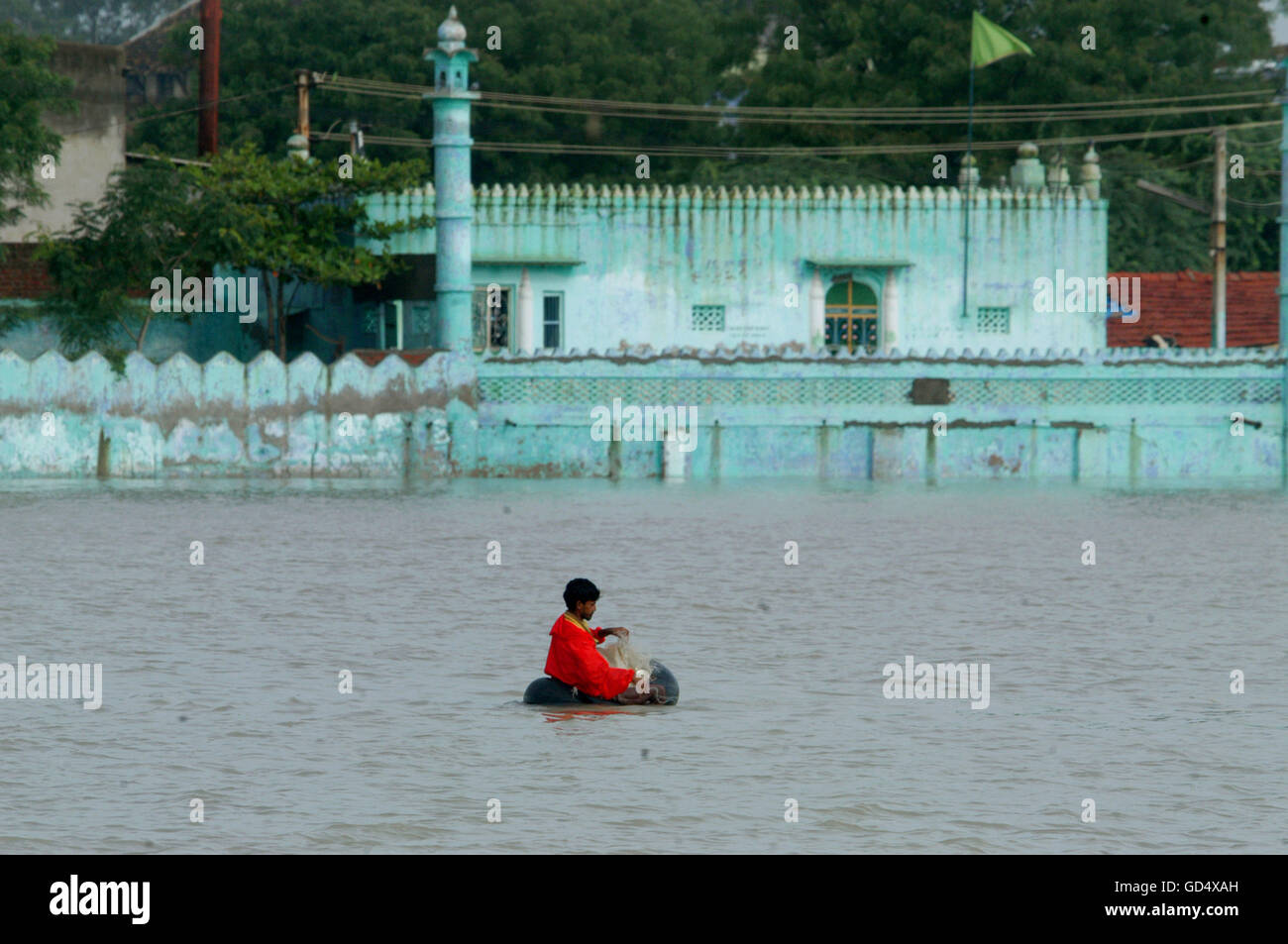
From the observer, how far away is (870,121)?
1934 inches

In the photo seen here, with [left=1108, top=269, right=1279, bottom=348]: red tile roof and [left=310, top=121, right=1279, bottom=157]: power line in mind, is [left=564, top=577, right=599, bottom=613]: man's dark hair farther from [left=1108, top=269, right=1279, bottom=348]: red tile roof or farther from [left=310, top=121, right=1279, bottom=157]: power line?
[left=310, top=121, right=1279, bottom=157]: power line

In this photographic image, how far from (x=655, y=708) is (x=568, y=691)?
484mm

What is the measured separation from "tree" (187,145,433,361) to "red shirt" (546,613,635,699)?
2321cm

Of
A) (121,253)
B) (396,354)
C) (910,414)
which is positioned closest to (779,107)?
(910,414)

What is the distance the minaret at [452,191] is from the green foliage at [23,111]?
8310mm

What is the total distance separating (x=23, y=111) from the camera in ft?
119

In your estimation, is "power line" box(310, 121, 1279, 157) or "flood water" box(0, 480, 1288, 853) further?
"power line" box(310, 121, 1279, 157)

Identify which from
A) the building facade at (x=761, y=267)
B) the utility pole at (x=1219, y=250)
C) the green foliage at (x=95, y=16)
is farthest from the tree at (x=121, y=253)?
the green foliage at (x=95, y=16)

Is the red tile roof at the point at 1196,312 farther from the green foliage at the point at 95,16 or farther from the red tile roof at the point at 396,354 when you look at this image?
the green foliage at the point at 95,16

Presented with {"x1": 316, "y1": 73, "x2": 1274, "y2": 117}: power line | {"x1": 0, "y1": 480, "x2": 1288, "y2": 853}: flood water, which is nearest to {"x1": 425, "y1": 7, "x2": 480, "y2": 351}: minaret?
{"x1": 0, "y1": 480, "x2": 1288, "y2": 853}: flood water

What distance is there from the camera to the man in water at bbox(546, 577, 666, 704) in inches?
440

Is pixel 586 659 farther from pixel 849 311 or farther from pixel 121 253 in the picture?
pixel 849 311

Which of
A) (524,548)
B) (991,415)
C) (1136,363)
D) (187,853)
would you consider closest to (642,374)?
(991,415)

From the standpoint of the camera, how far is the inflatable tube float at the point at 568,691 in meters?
11.5
